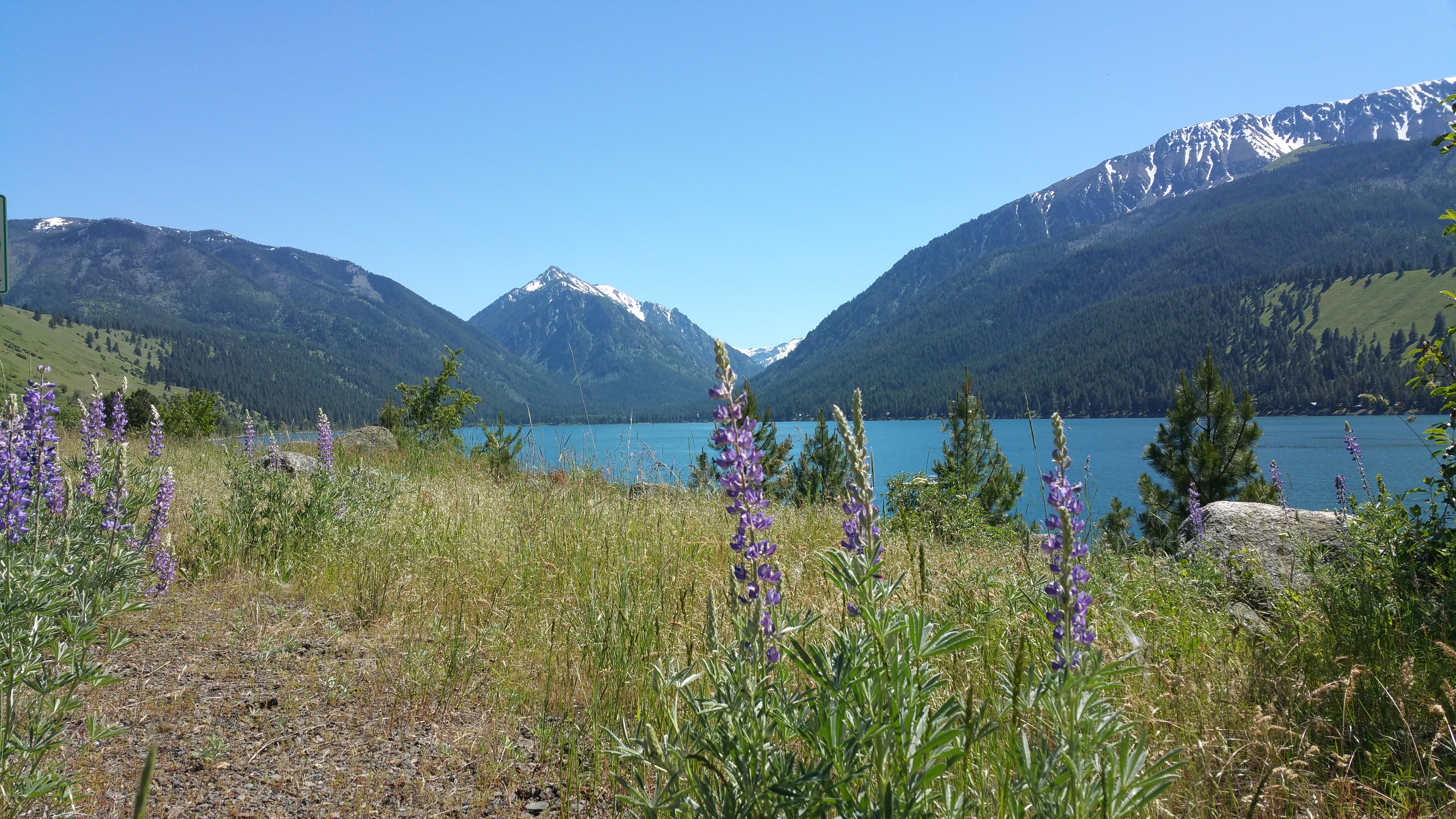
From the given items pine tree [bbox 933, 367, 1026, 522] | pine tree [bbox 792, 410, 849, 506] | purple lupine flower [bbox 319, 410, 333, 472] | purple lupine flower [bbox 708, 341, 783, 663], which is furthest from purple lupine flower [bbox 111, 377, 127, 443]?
pine tree [bbox 933, 367, 1026, 522]

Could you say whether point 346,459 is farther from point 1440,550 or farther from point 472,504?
point 1440,550

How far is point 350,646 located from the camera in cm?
383

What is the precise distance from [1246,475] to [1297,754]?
12.7 meters

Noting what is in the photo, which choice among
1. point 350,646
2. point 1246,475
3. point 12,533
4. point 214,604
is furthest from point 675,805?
point 1246,475

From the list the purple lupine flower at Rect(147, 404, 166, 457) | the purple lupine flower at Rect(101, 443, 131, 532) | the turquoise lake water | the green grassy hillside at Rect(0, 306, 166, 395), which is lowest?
the turquoise lake water

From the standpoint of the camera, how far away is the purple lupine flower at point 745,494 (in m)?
1.73

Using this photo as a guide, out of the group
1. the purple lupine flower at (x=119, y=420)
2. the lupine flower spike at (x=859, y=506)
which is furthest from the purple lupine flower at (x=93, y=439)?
the lupine flower spike at (x=859, y=506)

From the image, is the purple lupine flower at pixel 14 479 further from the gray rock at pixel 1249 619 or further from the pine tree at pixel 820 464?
the pine tree at pixel 820 464

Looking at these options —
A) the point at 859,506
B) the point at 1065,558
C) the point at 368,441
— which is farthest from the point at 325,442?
the point at 368,441

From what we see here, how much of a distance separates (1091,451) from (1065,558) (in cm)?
7656

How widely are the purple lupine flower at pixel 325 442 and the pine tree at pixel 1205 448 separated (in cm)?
1350

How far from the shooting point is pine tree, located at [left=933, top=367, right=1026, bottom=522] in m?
13.4

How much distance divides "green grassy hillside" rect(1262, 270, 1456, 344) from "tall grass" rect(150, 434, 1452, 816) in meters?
177

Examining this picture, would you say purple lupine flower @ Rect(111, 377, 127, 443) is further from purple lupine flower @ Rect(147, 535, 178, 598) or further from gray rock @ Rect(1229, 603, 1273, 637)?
gray rock @ Rect(1229, 603, 1273, 637)
